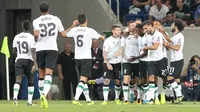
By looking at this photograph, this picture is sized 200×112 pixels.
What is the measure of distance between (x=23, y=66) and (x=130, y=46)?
3458 mm

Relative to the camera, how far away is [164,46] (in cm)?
2036

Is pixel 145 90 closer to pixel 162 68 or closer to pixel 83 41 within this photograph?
pixel 162 68

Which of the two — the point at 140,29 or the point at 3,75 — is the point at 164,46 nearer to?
the point at 140,29

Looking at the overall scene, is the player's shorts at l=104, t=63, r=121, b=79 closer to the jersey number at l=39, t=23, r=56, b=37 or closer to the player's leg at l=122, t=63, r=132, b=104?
the player's leg at l=122, t=63, r=132, b=104

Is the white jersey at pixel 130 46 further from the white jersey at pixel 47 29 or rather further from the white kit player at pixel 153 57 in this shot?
the white jersey at pixel 47 29

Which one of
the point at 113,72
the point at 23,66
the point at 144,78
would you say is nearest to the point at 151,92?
the point at 144,78

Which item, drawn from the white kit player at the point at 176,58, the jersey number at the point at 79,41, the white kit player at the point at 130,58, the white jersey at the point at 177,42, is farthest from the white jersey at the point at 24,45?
the white jersey at the point at 177,42

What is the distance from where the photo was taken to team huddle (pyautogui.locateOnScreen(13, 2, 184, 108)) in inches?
685

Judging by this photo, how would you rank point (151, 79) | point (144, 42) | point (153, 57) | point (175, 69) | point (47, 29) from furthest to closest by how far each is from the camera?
point (144, 42) → point (175, 69) → point (153, 57) → point (151, 79) → point (47, 29)

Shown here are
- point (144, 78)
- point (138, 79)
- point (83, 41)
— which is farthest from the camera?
point (138, 79)

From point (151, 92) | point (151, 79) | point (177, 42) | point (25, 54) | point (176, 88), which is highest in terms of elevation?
point (177, 42)

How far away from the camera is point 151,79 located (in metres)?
19.4

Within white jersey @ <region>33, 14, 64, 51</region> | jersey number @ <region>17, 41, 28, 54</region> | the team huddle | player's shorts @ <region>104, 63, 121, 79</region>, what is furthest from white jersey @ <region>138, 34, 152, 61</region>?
white jersey @ <region>33, 14, 64, 51</region>

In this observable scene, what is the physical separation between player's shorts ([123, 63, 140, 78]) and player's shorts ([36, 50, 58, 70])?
151 inches
